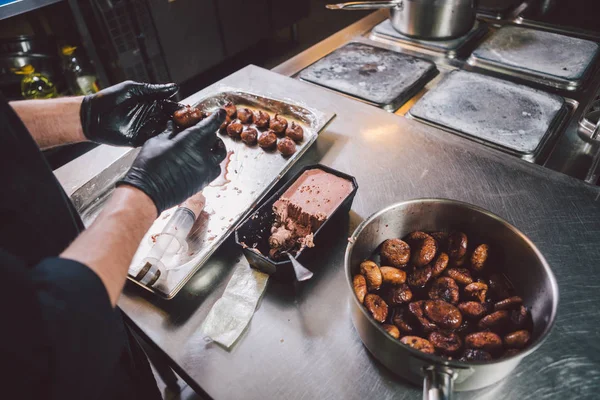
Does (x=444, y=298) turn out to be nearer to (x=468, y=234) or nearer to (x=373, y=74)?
(x=468, y=234)

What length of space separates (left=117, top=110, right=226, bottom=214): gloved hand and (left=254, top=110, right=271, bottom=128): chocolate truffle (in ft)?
2.18

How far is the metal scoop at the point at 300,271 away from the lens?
1233 mm

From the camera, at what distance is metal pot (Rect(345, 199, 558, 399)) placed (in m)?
0.91

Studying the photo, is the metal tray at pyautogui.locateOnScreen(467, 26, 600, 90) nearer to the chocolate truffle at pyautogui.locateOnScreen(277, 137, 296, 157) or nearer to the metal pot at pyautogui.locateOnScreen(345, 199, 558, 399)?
the chocolate truffle at pyautogui.locateOnScreen(277, 137, 296, 157)

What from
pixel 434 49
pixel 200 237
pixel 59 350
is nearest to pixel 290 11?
pixel 434 49

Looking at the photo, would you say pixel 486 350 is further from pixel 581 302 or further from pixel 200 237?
pixel 200 237

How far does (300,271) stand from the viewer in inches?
49.5

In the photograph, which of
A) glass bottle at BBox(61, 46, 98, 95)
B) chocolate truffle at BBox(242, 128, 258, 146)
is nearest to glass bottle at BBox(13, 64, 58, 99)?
glass bottle at BBox(61, 46, 98, 95)

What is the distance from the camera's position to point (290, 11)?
592 cm

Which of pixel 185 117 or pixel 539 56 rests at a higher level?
pixel 185 117

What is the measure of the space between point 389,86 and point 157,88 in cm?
139

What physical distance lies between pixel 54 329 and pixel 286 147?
140 cm

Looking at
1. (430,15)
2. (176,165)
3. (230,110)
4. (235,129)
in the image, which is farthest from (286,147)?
(430,15)

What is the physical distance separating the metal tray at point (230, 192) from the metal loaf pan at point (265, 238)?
13 cm
